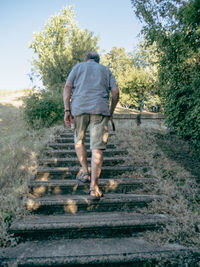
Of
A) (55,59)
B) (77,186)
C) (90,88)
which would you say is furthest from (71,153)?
(55,59)

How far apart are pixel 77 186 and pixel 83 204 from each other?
48cm

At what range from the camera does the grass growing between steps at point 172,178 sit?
2.09 meters

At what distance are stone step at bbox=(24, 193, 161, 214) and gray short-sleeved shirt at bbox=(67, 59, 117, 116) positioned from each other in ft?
3.67

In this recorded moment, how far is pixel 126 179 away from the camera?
127 inches

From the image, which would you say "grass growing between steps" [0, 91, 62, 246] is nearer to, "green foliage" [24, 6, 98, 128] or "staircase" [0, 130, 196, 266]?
"staircase" [0, 130, 196, 266]

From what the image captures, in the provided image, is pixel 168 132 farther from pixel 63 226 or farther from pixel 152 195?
pixel 63 226

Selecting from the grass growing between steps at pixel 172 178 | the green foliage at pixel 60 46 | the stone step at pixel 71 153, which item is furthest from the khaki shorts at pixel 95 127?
the green foliage at pixel 60 46

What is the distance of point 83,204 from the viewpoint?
2.62m

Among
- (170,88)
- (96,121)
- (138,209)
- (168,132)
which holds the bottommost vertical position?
(138,209)

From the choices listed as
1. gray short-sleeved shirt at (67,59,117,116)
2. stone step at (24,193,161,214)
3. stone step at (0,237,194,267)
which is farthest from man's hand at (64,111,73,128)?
stone step at (0,237,194,267)

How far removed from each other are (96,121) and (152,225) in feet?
4.61

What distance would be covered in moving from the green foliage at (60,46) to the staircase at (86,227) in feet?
23.6

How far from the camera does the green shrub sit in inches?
281

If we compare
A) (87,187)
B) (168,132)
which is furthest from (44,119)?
(87,187)
